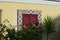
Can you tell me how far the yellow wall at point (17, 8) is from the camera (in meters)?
12.9

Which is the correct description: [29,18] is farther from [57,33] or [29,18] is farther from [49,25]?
[57,33]

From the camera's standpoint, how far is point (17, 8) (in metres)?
13.0

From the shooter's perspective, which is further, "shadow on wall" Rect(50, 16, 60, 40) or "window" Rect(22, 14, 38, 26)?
"shadow on wall" Rect(50, 16, 60, 40)

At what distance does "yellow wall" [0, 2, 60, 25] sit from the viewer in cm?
1290

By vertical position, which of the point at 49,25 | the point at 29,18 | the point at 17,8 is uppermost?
the point at 17,8

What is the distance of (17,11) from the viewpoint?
1302 cm

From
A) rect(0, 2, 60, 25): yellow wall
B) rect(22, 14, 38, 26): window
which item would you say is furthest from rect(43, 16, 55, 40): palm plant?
rect(22, 14, 38, 26): window

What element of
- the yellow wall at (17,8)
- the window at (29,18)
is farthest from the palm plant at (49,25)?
the window at (29,18)

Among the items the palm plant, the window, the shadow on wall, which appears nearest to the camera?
the palm plant

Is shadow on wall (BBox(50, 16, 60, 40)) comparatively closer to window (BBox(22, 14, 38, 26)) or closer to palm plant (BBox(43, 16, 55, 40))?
palm plant (BBox(43, 16, 55, 40))

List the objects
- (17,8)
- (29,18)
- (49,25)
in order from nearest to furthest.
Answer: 1. (49,25)
2. (17,8)
3. (29,18)

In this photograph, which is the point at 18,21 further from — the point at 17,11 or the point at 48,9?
the point at 48,9

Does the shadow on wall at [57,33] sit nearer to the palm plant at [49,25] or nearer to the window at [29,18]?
the palm plant at [49,25]

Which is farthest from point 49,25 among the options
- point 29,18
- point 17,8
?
point 17,8
